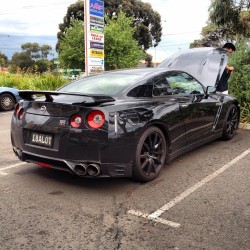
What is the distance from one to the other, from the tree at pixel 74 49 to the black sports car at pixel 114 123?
78.6 ft

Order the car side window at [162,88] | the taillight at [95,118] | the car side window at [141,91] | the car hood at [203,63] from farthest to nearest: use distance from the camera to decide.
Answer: the car hood at [203,63] < the car side window at [162,88] < the car side window at [141,91] < the taillight at [95,118]

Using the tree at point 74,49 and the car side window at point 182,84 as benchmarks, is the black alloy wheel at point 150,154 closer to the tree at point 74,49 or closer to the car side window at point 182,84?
the car side window at point 182,84

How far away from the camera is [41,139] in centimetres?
381

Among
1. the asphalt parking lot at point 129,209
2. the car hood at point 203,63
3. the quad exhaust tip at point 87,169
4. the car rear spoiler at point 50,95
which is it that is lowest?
the asphalt parking lot at point 129,209

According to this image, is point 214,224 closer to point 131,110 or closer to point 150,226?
point 150,226

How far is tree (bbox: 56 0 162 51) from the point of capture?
141ft

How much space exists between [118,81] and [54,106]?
1.07 m

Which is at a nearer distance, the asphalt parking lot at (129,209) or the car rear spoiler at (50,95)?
the asphalt parking lot at (129,209)

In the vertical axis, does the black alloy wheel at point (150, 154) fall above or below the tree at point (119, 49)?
below

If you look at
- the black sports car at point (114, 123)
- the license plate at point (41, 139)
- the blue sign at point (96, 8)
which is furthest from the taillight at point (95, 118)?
the blue sign at point (96, 8)

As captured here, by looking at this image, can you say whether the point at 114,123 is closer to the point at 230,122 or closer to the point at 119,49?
the point at 230,122

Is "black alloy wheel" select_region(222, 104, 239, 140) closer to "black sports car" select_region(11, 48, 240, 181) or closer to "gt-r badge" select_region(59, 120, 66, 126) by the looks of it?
"black sports car" select_region(11, 48, 240, 181)

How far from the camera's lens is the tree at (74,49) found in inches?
1100

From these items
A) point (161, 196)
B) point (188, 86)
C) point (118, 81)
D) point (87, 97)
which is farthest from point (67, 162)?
point (188, 86)
